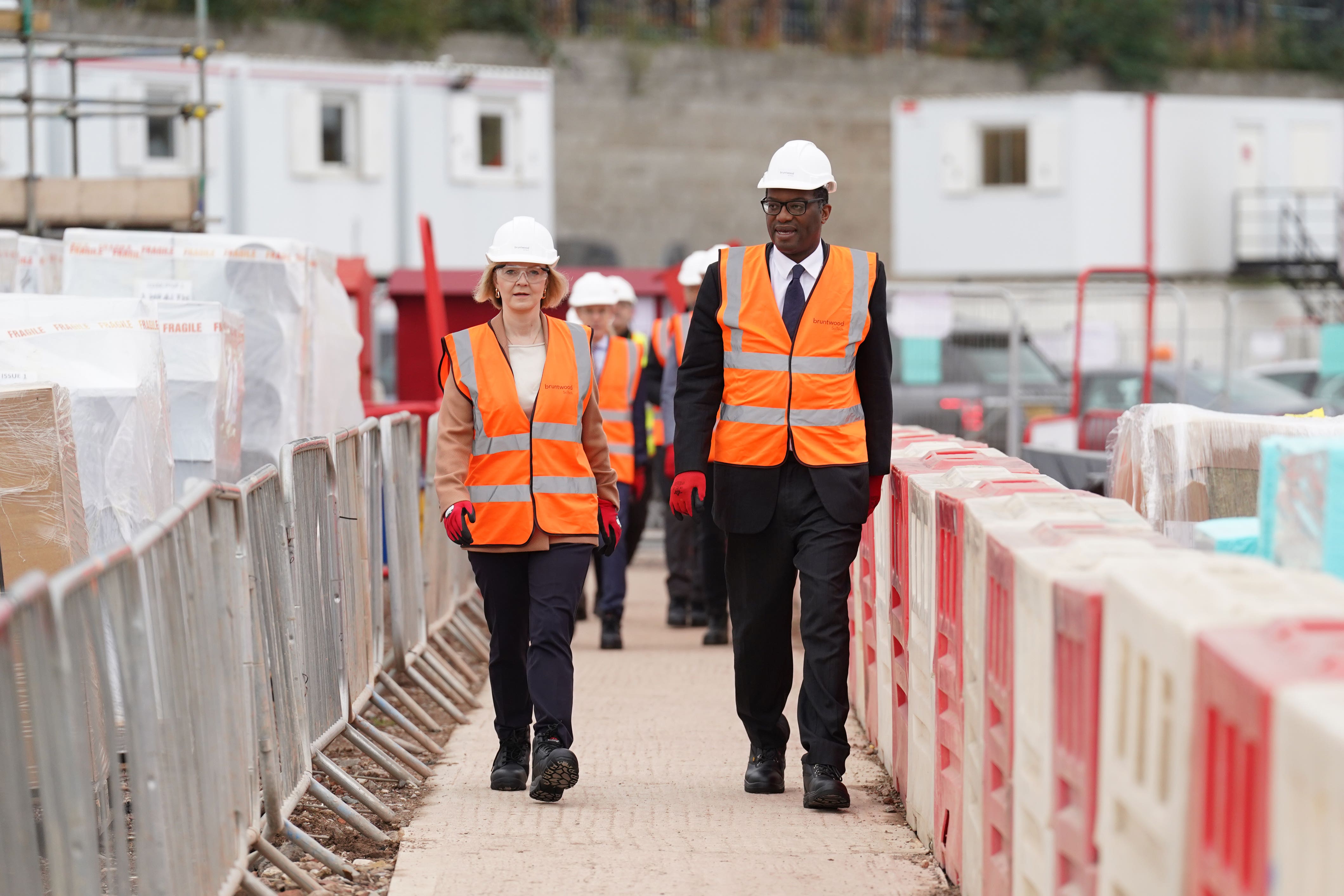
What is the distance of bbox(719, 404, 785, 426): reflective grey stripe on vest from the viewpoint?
5.95 meters

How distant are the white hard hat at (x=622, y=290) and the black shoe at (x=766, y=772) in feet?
18.4

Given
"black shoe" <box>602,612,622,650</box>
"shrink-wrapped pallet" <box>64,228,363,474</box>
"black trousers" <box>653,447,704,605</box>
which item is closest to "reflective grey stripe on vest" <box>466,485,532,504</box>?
"shrink-wrapped pallet" <box>64,228,363,474</box>

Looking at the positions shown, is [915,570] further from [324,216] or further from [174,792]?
[324,216]

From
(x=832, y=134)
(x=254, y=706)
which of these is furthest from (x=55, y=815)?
(x=832, y=134)

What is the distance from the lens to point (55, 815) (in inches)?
132

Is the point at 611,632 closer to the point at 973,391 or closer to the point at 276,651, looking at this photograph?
the point at 276,651

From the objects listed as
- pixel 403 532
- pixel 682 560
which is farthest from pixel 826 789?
pixel 682 560

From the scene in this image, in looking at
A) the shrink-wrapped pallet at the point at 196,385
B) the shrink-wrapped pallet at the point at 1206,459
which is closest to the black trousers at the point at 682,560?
the shrink-wrapped pallet at the point at 196,385

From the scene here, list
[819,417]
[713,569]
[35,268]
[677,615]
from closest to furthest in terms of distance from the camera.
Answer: [819,417], [35,268], [713,569], [677,615]

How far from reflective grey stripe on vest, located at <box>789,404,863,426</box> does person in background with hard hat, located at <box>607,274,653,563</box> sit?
4589mm

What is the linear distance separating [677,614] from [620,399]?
1424 millimetres

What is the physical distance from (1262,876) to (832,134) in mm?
33798

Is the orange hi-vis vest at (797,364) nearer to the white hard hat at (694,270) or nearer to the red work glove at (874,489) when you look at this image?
the red work glove at (874,489)

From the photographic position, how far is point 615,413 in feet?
33.6
